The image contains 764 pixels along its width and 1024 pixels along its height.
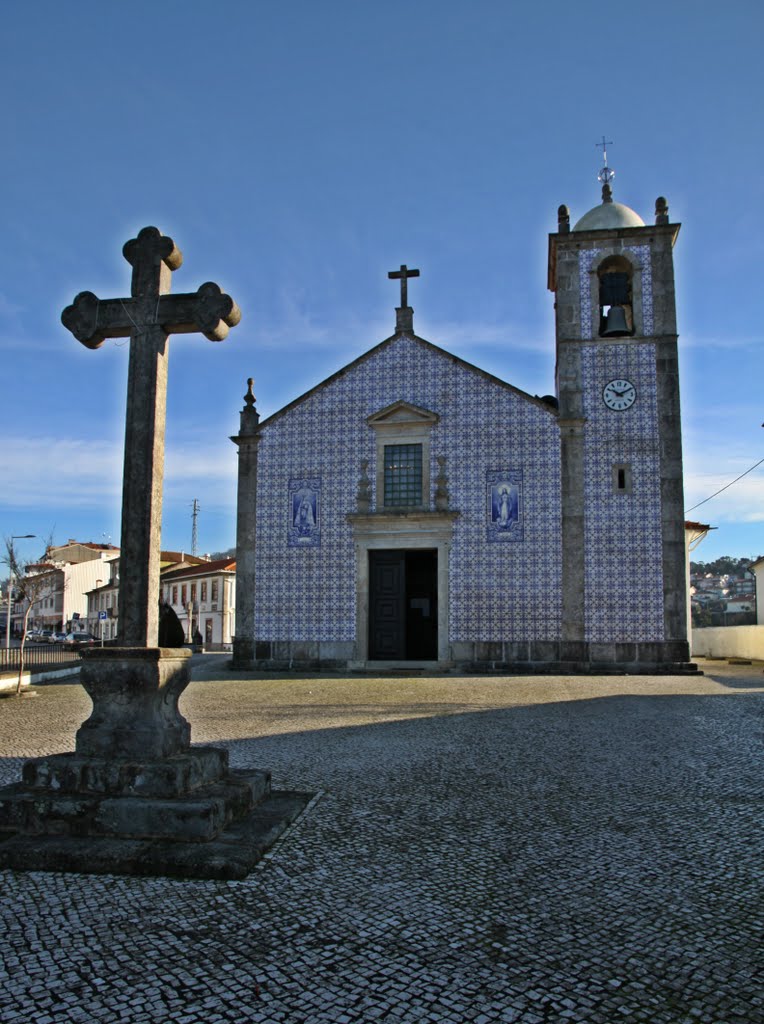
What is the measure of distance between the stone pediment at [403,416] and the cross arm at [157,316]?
14131mm

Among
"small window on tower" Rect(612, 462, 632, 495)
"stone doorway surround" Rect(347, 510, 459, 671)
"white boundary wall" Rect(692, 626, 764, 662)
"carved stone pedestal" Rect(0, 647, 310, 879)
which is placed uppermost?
"small window on tower" Rect(612, 462, 632, 495)

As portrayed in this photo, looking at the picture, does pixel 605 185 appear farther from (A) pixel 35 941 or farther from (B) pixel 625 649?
(A) pixel 35 941

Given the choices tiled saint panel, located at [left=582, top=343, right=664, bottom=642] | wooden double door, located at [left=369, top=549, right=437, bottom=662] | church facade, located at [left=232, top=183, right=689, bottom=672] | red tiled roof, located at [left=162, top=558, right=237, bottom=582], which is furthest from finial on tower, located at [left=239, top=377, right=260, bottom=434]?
red tiled roof, located at [left=162, top=558, right=237, bottom=582]

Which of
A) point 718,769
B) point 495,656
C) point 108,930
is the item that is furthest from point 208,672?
point 108,930

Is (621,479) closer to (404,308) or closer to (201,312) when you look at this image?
(404,308)

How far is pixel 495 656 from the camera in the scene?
17.8m

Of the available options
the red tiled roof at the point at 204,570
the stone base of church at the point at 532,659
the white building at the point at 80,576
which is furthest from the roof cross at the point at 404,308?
the white building at the point at 80,576

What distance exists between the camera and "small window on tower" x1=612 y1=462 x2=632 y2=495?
1809cm

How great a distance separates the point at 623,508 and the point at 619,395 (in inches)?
107

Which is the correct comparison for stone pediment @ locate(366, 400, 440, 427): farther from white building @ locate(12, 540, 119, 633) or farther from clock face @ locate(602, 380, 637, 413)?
white building @ locate(12, 540, 119, 633)

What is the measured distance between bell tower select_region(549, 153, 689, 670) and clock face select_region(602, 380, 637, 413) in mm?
24

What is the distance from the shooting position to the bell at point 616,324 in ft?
60.8

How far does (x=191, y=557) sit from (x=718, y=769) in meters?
55.7

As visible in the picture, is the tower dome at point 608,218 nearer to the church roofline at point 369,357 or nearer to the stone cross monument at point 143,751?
the church roofline at point 369,357
